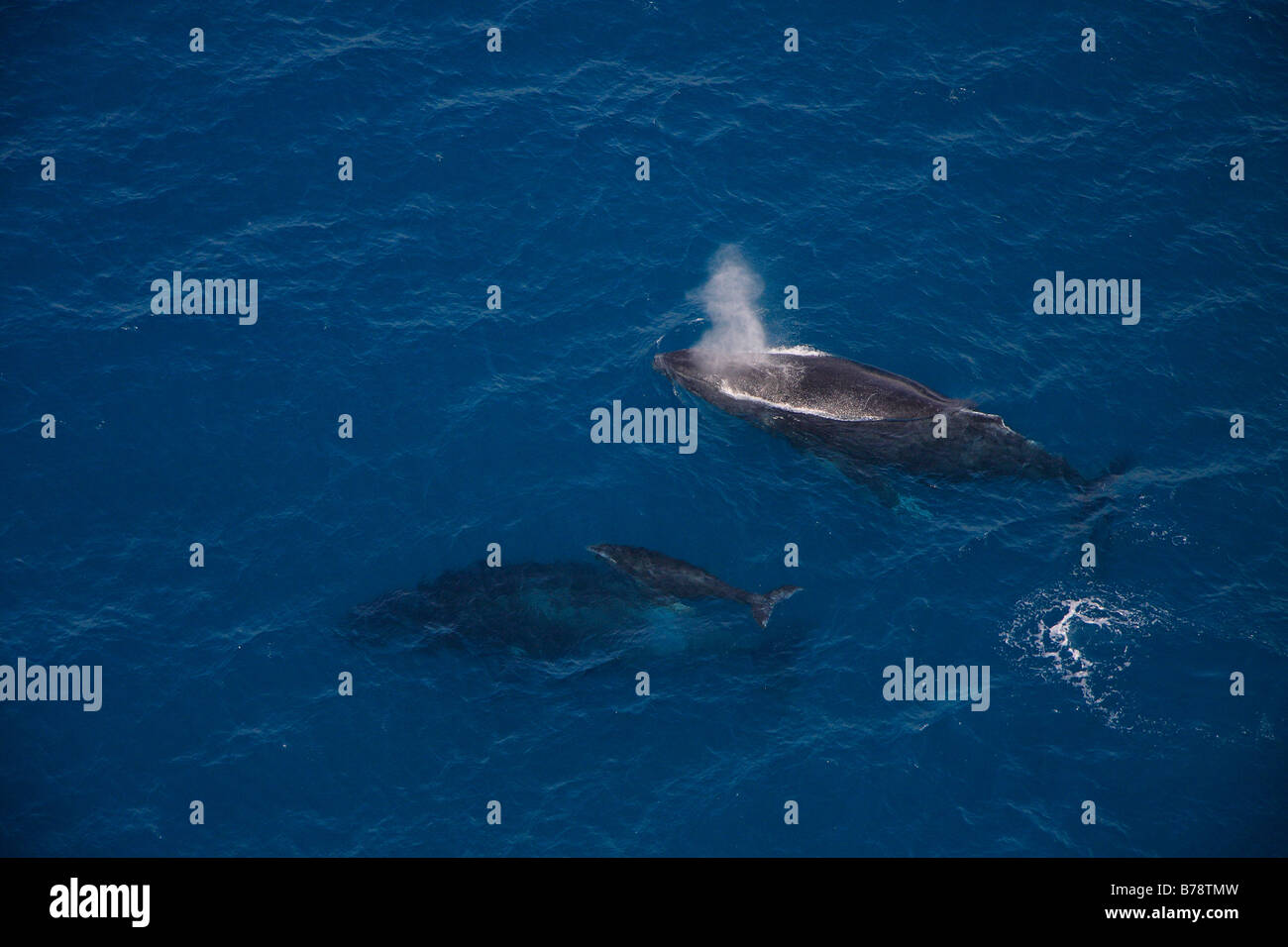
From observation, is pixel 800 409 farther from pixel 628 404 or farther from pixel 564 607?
pixel 564 607

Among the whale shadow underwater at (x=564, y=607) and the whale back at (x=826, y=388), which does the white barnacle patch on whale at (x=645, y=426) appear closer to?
the whale back at (x=826, y=388)

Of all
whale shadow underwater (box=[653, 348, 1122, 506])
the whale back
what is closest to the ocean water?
whale shadow underwater (box=[653, 348, 1122, 506])

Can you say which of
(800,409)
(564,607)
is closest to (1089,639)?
(800,409)

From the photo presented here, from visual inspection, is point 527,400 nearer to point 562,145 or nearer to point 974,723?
point 562,145

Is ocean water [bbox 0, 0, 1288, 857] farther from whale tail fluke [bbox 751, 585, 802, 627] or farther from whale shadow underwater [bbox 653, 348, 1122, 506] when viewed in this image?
whale shadow underwater [bbox 653, 348, 1122, 506]

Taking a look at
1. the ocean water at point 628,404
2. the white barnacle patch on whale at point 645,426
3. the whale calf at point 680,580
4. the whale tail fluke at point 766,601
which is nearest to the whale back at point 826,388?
the ocean water at point 628,404

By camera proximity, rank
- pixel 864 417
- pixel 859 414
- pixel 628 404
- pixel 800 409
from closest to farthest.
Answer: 1. pixel 864 417
2. pixel 859 414
3. pixel 800 409
4. pixel 628 404

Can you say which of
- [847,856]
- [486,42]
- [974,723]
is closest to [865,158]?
[486,42]
